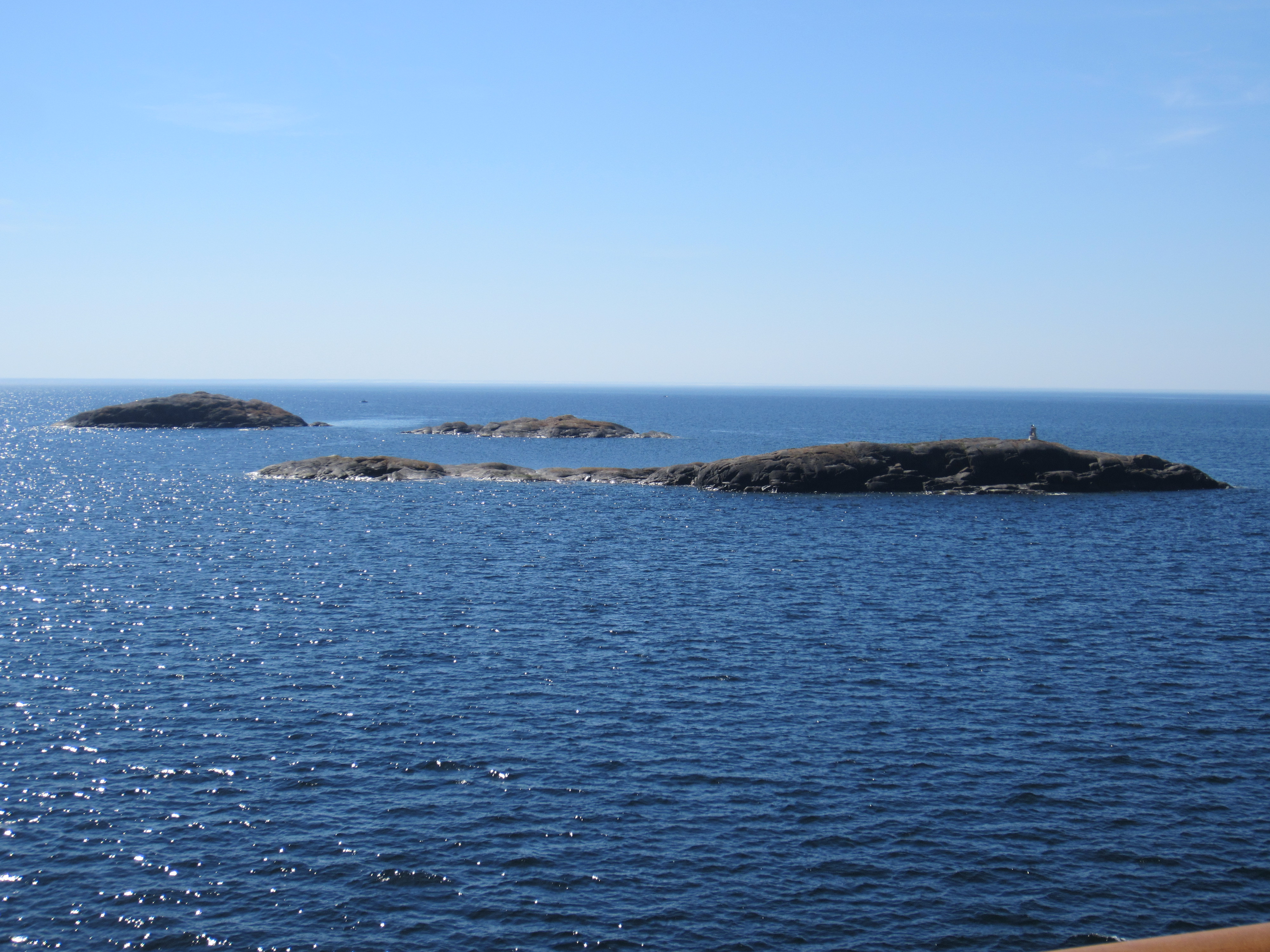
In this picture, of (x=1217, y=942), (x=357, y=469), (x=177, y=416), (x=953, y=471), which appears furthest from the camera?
(x=177, y=416)

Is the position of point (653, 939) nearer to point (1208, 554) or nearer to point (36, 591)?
point (36, 591)

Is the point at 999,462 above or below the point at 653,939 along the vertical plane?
above

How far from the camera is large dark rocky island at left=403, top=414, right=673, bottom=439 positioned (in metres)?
161

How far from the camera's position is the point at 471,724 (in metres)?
31.0

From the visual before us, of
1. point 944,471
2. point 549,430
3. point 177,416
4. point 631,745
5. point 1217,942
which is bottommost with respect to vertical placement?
point 631,745

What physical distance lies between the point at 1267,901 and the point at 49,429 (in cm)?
21176

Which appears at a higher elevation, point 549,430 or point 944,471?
point 549,430

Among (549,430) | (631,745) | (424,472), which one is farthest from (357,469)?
(631,745)

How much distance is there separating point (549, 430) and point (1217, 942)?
6337 inches

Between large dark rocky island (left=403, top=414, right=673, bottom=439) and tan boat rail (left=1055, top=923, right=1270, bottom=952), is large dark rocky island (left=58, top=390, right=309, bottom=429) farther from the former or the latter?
tan boat rail (left=1055, top=923, right=1270, bottom=952)

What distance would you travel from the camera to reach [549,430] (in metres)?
164

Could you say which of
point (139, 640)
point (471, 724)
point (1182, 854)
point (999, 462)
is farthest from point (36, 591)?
point (999, 462)

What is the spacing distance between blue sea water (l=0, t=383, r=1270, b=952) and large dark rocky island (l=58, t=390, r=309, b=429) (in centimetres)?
12872

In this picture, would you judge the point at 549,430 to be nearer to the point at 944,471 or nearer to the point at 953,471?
the point at 944,471
